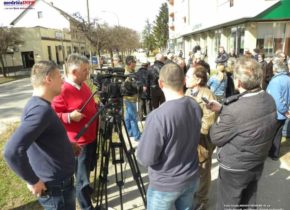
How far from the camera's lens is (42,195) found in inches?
82.3

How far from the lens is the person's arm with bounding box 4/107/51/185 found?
1813mm

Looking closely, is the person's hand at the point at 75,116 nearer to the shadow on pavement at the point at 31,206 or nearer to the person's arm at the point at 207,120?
the person's arm at the point at 207,120

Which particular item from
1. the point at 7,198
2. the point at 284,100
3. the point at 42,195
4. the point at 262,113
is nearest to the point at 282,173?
the point at 284,100

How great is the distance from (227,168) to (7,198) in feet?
10.6

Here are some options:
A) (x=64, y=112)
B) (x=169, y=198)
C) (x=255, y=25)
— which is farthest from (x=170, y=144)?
(x=255, y=25)

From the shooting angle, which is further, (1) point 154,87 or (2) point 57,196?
(1) point 154,87

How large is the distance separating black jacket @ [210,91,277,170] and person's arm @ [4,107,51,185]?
1483mm

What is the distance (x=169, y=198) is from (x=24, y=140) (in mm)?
1198

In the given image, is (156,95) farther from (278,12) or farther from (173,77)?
(278,12)

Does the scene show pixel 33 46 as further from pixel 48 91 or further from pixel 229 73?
pixel 48 91

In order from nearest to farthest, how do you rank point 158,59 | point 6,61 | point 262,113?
point 262,113 < point 158,59 < point 6,61

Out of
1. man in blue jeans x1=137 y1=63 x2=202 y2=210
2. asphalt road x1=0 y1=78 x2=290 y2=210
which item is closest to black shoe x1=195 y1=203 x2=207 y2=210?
asphalt road x1=0 y1=78 x2=290 y2=210

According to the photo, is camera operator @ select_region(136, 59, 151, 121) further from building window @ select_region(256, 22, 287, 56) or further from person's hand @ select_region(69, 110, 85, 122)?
building window @ select_region(256, 22, 287, 56)

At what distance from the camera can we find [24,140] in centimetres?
181
